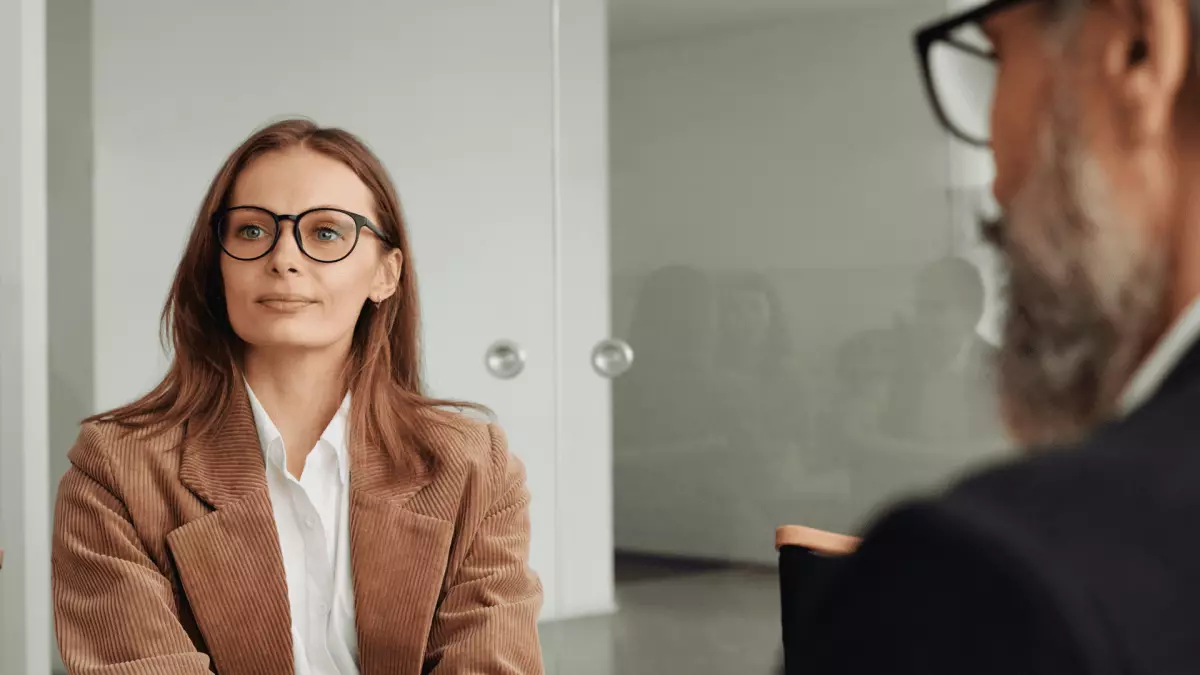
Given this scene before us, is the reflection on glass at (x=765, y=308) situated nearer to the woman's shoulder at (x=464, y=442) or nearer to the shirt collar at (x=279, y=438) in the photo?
the woman's shoulder at (x=464, y=442)

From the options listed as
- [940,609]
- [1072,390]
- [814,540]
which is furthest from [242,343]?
[940,609]

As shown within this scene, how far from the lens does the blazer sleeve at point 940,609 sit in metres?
0.42

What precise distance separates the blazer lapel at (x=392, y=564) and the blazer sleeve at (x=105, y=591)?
221 millimetres

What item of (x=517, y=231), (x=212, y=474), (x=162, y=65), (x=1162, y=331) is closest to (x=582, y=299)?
(x=517, y=231)

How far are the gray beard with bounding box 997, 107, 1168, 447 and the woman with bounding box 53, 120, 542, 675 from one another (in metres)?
1.12

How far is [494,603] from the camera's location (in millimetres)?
1730

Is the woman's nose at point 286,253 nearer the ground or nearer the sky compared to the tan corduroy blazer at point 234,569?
nearer the sky

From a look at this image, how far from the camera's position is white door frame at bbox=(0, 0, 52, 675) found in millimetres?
2496

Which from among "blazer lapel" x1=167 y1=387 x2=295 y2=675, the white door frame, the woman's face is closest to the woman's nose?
the woman's face

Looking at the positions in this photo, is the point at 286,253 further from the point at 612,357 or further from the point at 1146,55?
the point at 1146,55

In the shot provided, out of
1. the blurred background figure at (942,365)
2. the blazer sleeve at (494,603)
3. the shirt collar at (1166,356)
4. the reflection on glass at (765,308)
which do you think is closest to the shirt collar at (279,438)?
the blazer sleeve at (494,603)

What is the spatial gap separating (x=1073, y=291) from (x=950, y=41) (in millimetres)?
207

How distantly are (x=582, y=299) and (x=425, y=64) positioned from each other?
67 centimetres

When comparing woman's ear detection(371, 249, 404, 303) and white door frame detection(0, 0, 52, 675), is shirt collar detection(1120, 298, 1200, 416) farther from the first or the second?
white door frame detection(0, 0, 52, 675)
